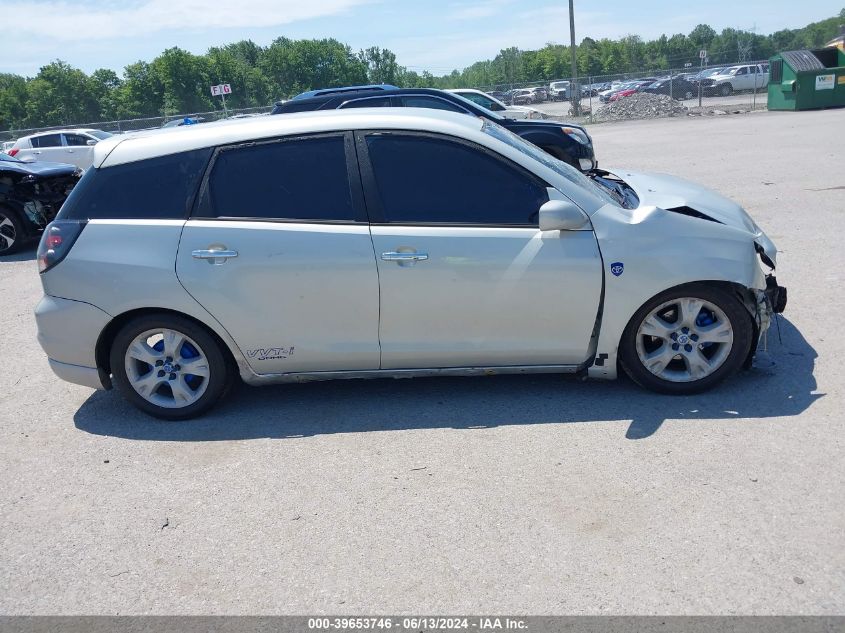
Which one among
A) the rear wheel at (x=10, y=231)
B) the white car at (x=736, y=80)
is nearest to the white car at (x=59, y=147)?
the rear wheel at (x=10, y=231)

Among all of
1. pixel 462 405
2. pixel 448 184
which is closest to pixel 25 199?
pixel 448 184

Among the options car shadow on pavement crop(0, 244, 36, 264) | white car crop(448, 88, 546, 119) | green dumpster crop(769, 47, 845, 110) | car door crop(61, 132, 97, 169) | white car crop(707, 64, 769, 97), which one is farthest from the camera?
white car crop(707, 64, 769, 97)

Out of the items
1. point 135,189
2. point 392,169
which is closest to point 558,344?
point 392,169

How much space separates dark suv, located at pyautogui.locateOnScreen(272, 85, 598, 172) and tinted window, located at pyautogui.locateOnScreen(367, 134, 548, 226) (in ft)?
16.7

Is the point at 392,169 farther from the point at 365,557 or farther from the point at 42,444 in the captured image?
the point at 42,444

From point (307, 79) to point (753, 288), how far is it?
3256 inches

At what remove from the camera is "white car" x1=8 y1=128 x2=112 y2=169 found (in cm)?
2241

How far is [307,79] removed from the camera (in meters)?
81.6

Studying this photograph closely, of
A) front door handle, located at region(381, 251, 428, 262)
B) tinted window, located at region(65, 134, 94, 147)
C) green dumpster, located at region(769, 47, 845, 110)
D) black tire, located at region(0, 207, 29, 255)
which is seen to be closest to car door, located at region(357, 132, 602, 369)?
front door handle, located at region(381, 251, 428, 262)

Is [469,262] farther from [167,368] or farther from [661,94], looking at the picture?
[661,94]

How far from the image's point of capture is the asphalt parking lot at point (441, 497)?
3049 mm

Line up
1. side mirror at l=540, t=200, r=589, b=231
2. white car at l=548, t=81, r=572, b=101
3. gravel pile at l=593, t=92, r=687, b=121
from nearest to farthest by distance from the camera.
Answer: side mirror at l=540, t=200, r=589, b=231, gravel pile at l=593, t=92, r=687, b=121, white car at l=548, t=81, r=572, b=101

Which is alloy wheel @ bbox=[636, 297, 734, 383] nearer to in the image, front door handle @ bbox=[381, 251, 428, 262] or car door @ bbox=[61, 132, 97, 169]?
front door handle @ bbox=[381, 251, 428, 262]

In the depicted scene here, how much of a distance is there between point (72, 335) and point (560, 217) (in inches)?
121
